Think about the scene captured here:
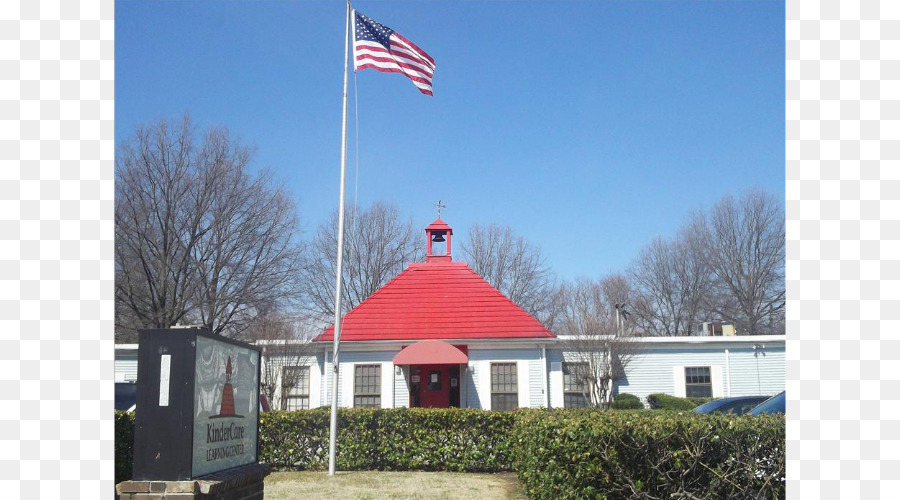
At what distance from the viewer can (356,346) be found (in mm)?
21859

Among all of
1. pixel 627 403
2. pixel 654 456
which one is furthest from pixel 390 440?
pixel 627 403

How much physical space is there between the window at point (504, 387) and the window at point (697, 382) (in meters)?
6.38

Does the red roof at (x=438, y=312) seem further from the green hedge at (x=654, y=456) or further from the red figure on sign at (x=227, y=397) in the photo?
the red figure on sign at (x=227, y=397)

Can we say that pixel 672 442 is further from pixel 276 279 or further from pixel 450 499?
pixel 276 279

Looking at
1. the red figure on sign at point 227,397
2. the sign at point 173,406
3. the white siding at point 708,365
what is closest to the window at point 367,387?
the white siding at point 708,365

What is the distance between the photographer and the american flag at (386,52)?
14034 millimetres

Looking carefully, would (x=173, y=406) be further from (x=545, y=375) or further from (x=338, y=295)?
(x=545, y=375)

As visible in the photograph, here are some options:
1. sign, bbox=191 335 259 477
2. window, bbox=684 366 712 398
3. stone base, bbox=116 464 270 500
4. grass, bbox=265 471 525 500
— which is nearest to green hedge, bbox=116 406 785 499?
grass, bbox=265 471 525 500

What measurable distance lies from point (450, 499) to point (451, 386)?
11.8m

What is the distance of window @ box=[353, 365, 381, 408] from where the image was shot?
21656mm

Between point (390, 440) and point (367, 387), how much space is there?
8.14m

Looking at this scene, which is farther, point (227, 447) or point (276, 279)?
point (276, 279)

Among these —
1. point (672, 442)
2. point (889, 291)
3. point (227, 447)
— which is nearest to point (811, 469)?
point (889, 291)

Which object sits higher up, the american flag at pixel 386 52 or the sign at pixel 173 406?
the american flag at pixel 386 52
